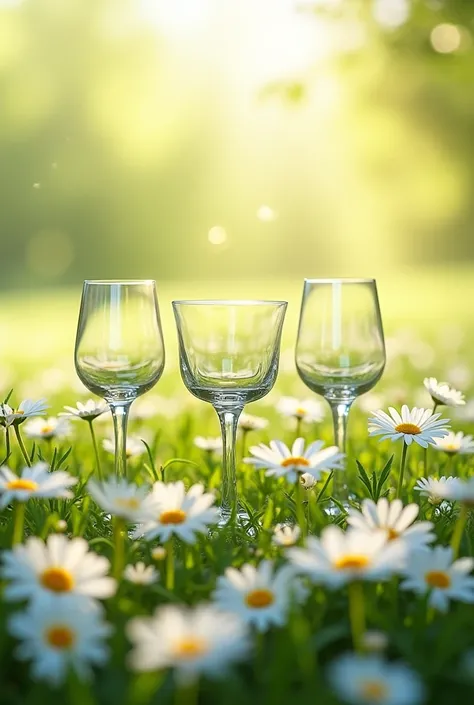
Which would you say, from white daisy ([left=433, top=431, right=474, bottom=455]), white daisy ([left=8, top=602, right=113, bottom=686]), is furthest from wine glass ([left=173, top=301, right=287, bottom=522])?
white daisy ([left=8, top=602, right=113, bottom=686])

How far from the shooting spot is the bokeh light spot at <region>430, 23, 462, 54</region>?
7.02m

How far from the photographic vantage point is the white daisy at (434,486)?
1273 millimetres

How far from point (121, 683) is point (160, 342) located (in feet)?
2.97

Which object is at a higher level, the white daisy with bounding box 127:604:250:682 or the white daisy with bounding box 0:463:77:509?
the white daisy with bounding box 0:463:77:509

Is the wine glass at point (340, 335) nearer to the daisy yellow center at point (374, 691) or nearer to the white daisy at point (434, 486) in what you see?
the white daisy at point (434, 486)

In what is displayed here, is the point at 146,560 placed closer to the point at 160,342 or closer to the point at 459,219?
the point at 160,342

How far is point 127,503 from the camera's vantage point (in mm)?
1144

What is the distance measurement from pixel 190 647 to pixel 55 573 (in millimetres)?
279

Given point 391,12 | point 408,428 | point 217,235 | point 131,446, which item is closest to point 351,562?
point 408,428

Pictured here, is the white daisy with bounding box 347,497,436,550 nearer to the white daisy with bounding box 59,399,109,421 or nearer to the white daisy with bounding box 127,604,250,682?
the white daisy with bounding box 127,604,250,682

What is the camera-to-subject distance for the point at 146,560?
1.47m

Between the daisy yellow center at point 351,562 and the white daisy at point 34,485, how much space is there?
40 cm

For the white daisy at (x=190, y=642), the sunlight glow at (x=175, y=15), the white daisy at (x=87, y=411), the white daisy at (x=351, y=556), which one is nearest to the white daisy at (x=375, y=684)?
the white daisy at (x=190, y=642)

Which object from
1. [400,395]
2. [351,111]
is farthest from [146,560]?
[351,111]
